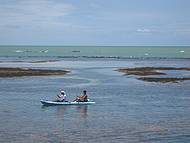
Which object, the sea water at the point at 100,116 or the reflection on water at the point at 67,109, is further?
the reflection on water at the point at 67,109

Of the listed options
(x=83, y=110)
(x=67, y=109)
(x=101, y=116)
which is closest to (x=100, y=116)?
(x=101, y=116)

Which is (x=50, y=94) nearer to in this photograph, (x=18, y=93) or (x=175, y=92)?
(x=18, y=93)

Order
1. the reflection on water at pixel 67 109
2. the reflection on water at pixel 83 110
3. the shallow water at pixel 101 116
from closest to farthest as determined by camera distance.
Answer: the shallow water at pixel 101 116
the reflection on water at pixel 83 110
the reflection on water at pixel 67 109

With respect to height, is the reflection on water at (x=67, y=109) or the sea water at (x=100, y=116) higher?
the sea water at (x=100, y=116)

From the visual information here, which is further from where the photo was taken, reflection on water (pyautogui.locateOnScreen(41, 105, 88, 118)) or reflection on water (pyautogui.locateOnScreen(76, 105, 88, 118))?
reflection on water (pyautogui.locateOnScreen(41, 105, 88, 118))

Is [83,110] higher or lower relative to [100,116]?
lower

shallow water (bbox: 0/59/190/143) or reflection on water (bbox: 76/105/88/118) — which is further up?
shallow water (bbox: 0/59/190/143)

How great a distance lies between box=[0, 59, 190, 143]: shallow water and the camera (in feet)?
80.1

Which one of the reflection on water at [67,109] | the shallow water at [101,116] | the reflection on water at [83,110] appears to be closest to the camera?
the shallow water at [101,116]

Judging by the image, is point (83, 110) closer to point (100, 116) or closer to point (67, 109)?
point (67, 109)

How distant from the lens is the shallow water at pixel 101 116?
24422 mm

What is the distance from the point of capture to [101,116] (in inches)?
1222

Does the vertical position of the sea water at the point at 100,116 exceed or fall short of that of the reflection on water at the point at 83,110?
it exceeds it

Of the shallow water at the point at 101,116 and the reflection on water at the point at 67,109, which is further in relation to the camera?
the reflection on water at the point at 67,109
